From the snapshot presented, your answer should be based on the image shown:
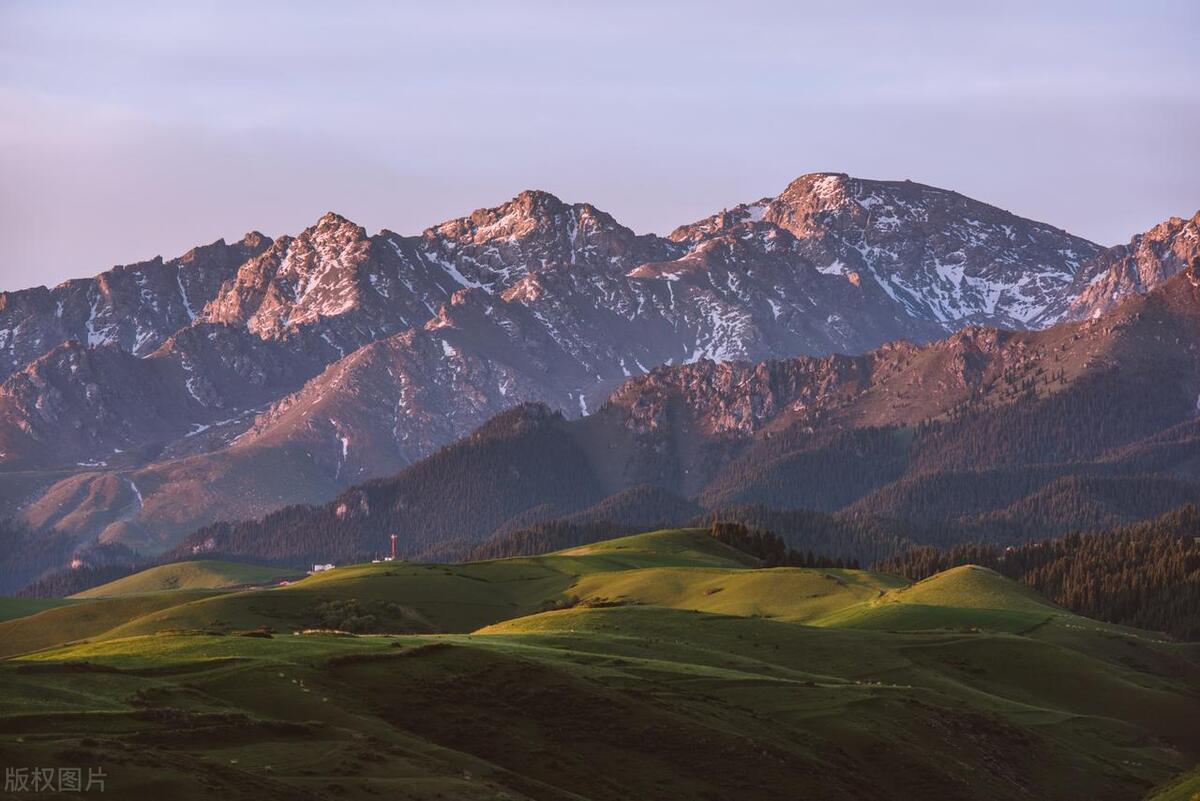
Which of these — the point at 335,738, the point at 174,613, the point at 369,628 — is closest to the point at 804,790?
the point at 335,738

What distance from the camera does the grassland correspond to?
70312mm

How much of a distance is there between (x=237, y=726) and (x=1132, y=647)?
4241 inches

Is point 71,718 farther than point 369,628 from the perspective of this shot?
No

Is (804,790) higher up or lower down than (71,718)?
lower down

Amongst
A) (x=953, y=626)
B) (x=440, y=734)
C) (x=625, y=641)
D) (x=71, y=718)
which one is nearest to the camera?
(x=71, y=718)

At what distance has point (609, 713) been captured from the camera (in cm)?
8969

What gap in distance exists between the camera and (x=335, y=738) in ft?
244

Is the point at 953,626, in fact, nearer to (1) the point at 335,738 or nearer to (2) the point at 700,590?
(2) the point at 700,590

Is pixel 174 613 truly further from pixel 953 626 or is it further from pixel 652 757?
pixel 652 757

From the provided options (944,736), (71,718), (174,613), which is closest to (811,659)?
(944,736)

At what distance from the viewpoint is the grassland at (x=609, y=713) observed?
7031cm

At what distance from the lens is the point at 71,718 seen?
2798 inches

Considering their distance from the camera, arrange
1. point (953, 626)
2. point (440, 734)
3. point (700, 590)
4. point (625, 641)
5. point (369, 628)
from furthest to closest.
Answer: point (700, 590) < point (369, 628) < point (953, 626) < point (625, 641) < point (440, 734)

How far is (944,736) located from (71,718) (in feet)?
173
